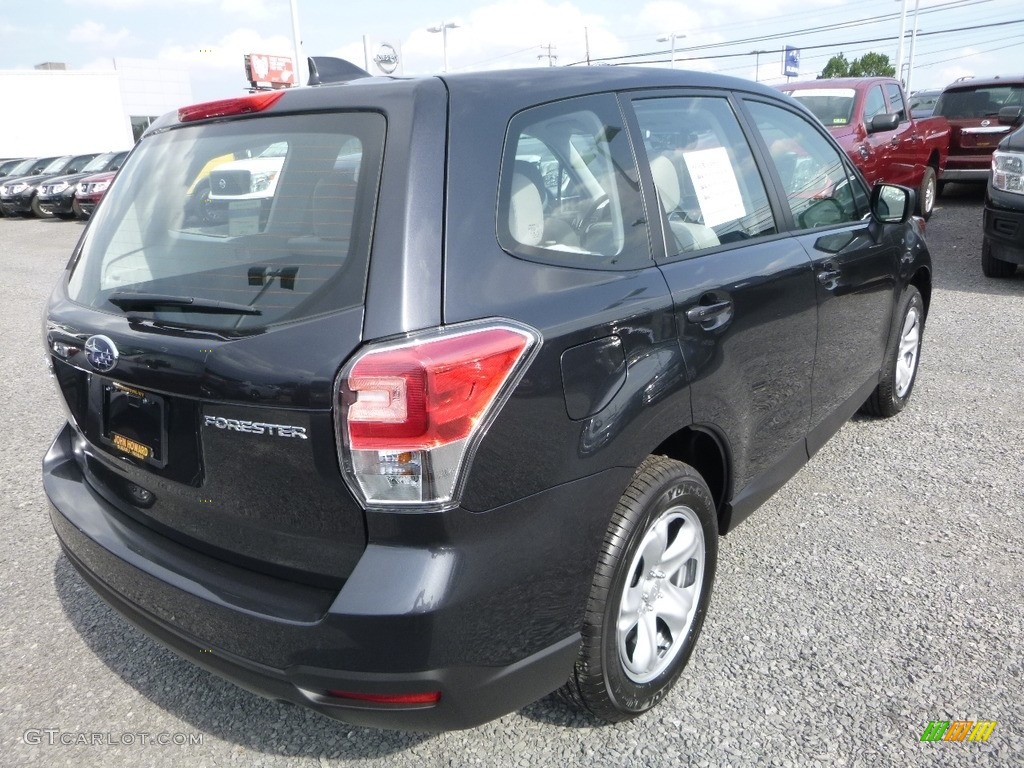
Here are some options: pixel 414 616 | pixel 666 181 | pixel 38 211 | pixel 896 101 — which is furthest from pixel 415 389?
pixel 38 211

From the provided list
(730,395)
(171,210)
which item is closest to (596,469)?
(730,395)

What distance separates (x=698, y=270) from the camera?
250 cm

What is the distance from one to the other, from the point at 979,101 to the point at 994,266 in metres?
5.85

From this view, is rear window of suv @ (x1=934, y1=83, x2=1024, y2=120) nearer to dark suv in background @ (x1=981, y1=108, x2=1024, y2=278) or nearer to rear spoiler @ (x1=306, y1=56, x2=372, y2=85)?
dark suv in background @ (x1=981, y1=108, x2=1024, y2=278)

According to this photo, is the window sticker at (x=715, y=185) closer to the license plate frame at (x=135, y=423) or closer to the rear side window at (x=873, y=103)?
the license plate frame at (x=135, y=423)

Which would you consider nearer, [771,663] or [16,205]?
[771,663]

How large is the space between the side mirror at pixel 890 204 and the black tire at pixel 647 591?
1.92 metres

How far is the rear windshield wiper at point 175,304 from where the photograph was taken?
2.00 m

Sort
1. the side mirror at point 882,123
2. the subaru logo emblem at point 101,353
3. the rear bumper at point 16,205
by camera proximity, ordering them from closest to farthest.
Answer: the subaru logo emblem at point 101,353
the side mirror at point 882,123
the rear bumper at point 16,205

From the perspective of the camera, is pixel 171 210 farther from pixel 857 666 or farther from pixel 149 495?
pixel 857 666

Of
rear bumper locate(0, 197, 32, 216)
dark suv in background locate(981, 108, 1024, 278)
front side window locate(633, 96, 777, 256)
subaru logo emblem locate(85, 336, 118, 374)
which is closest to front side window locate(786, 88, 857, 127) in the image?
dark suv in background locate(981, 108, 1024, 278)

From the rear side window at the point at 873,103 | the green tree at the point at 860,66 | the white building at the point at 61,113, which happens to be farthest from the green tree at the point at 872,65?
the rear side window at the point at 873,103

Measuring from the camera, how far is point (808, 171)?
11.4 ft

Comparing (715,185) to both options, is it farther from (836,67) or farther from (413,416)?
(836,67)
